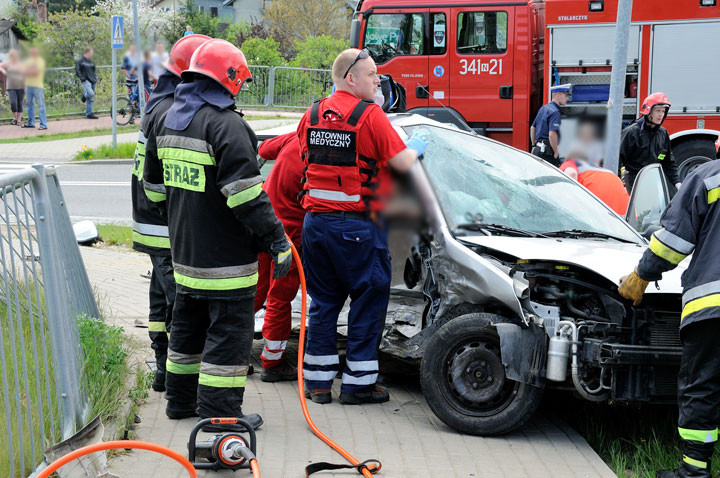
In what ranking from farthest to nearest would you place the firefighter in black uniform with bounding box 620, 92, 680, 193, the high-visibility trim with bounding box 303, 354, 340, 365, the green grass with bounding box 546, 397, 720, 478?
the firefighter in black uniform with bounding box 620, 92, 680, 193 → the high-visibility trim with bounding box 303, 354, 340, 365 → the green grass with bounding box 546, 397, 720, 478

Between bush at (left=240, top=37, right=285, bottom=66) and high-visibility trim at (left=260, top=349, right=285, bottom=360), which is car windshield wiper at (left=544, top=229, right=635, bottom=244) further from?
bush at (left=240, top=37, right=285, bottom=66)

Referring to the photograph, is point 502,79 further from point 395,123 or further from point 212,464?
point 212,464

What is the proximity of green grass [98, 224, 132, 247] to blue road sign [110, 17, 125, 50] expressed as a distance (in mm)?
7991

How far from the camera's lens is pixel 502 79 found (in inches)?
492

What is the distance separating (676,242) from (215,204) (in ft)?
7.01

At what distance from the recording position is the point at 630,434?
15.5 feet

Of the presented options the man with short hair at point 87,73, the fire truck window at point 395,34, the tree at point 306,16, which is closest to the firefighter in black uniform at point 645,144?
the tree at point 306,16

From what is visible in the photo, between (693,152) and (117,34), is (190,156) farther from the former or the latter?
(693,152)

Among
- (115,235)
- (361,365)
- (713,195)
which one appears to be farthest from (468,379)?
(115,235)

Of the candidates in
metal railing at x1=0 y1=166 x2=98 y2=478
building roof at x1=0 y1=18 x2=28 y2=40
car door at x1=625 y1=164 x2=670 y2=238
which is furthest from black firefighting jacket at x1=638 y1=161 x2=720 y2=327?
building roof at x1=0 y1=18 x2=28 y2=40

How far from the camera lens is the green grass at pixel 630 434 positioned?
4223 millimetres

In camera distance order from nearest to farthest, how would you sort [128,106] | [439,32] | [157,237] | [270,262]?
1. [128,106]
2. [157,237]
3. [270,262]
4. [439,32]

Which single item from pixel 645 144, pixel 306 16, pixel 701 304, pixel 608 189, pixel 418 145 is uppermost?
pixel 306 16

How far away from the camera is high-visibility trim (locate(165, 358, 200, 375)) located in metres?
4.30
